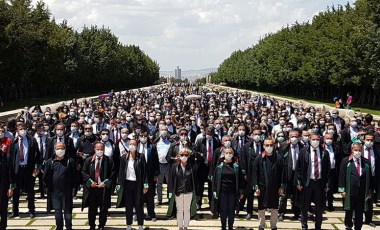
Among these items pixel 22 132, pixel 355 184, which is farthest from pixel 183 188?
pixel 22 132

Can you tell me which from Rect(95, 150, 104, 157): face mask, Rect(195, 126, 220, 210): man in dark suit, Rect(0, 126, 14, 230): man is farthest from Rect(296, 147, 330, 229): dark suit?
Rect(0, 126, 14, 230): man

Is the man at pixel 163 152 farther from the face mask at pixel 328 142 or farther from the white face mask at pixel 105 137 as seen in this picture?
the face mask at pixel 328 142

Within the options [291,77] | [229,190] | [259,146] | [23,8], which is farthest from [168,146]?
[291,77]

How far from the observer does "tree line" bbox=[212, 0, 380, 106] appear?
38625 millimetres

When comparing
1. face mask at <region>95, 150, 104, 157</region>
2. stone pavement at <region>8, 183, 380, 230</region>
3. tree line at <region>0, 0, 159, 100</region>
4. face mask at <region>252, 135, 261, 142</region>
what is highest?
tree line at <region>0, 0, 159, 100</region>

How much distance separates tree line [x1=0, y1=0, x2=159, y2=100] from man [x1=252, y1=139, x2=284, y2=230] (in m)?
32.9

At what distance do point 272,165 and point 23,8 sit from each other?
4214 cm

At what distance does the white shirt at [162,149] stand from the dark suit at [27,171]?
2858 mm

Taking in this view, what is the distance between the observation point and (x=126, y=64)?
100 meters

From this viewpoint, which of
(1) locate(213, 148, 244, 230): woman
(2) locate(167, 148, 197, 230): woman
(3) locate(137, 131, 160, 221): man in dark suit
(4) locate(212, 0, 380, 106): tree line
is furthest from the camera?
(4) locate(212, 0, 380, 106): tree line

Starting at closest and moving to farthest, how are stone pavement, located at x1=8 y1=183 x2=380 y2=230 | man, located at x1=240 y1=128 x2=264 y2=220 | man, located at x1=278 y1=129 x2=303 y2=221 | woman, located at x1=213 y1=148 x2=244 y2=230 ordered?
Result: woman, located at x1=213 y1=148 x2=244 y2=230 → stone pavement, located at x1=8 y1=183 x2=380 y2=230 → man, located at x1=240 y1=128 x2=264 y2=220 → man, located at x1=278 y1=129 x2=303 y2=221

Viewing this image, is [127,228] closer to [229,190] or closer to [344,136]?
[229,190]

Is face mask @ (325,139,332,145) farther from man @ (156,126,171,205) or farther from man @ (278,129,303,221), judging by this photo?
man @ (156,126,171,205)

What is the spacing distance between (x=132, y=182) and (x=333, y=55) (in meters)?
38.4
